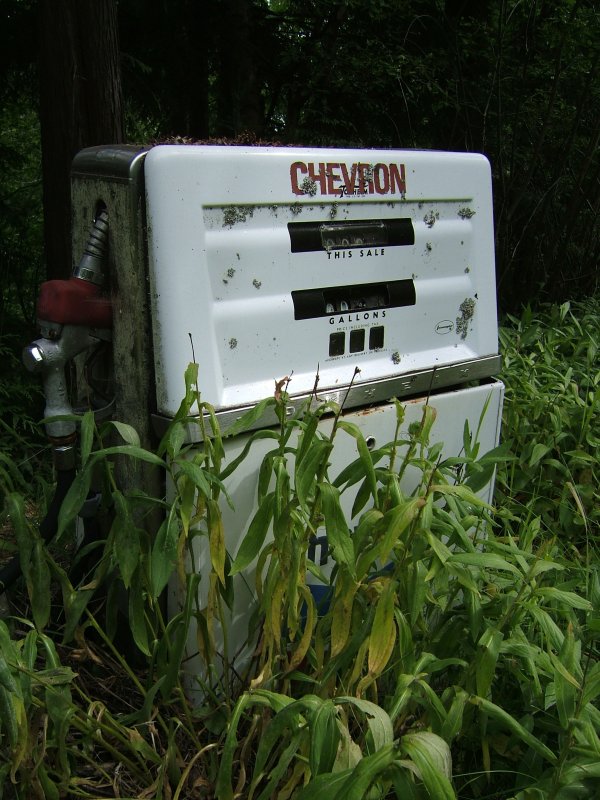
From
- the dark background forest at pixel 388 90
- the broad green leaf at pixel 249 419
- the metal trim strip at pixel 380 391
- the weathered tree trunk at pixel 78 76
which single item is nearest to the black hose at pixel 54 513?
the metal trim strip at pixel 380 391

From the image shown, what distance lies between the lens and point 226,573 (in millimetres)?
1817

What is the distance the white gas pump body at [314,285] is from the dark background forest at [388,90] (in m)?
2.44

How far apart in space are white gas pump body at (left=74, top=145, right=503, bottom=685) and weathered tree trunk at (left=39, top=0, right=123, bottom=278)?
176 cm

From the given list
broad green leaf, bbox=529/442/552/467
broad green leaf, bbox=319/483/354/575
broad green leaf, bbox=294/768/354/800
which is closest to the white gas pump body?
broad green leaf, bbox=529/442/552/467

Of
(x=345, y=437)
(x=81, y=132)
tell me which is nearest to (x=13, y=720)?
(x=345, y=437)

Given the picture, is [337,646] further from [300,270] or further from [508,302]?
[508,302]

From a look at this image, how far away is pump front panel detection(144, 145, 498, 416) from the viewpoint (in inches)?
70.7

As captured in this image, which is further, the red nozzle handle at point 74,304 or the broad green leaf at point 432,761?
the red nozzle handle at point 74,304

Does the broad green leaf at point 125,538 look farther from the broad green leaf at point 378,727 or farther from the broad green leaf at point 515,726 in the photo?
the broad green leaf at point 515,726

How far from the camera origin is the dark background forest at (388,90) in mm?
4793

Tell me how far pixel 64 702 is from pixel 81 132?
2.69 m


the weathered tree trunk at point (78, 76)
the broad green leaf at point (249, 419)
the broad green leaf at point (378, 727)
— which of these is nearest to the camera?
the broad green leaf at point (378, 727)

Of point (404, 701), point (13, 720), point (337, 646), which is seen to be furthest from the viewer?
point (337, 646)

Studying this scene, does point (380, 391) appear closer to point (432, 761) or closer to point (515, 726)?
point (515, 726)
